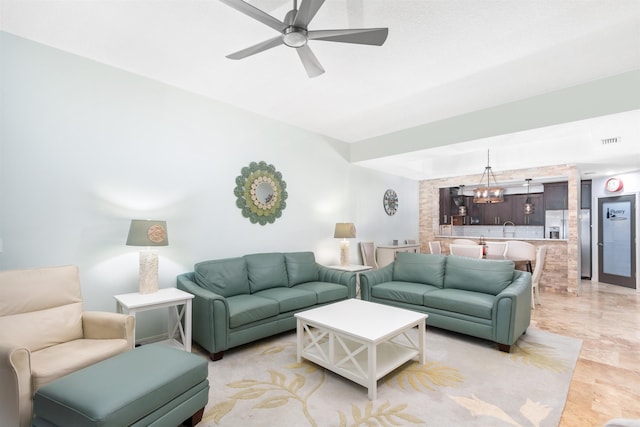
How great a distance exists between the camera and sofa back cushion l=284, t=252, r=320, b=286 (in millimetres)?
4246

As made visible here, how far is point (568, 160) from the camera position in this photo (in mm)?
5586

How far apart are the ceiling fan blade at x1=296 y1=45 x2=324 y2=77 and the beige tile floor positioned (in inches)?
123

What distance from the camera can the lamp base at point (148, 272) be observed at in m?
3.04

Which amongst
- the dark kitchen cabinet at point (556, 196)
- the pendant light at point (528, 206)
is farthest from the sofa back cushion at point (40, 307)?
the dark kitchen cabinet at point (556, 196)

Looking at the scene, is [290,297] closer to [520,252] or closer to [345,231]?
[345,231]

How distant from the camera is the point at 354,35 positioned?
6.74 ft

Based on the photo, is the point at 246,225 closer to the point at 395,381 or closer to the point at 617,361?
the point at 395,381

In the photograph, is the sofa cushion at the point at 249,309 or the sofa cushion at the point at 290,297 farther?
the sofa cushion at the point at 290,297

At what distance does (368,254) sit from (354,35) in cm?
464

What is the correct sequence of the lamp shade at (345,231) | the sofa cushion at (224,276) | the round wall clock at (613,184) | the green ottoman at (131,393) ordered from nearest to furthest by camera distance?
the green ottoman at (131,393) < the sofa cushion at (224,276) < the lamp shade at (345,231) < the round wall clock at (613,184)

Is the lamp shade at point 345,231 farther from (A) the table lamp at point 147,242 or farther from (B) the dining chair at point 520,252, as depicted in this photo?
(B) the dining chair at point 520,252

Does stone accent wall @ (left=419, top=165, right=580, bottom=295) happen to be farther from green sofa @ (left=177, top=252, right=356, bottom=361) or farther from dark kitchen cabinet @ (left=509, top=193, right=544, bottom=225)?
green sofa @ (left=177, top=252, right=356, bottom=361)

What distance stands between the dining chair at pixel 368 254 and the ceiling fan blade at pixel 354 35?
4.38m

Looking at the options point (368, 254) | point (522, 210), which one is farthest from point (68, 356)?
point (522, 210)
